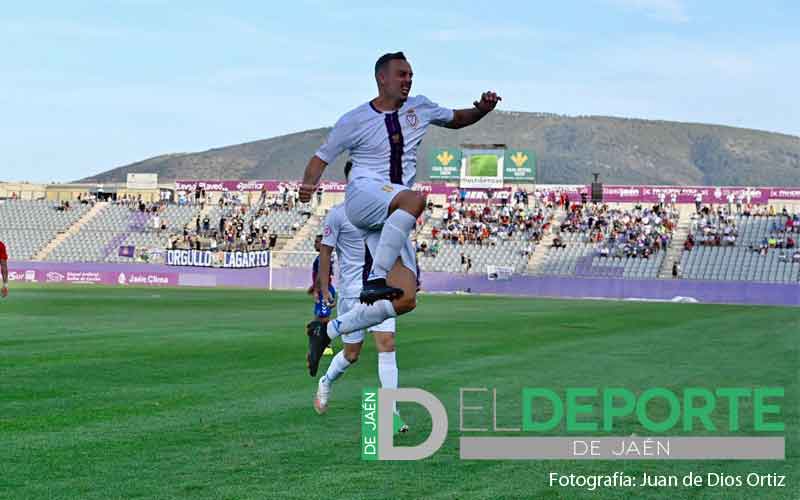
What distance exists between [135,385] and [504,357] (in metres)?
7.32

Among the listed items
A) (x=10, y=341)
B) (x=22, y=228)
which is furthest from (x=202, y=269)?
(x=10, y=341)

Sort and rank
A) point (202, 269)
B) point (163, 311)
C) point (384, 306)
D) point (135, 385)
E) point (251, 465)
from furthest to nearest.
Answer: point (202, 269) → point (163, 311) → point (135, 385) → point (384, 306) → point (251, 465)

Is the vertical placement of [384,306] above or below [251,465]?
above

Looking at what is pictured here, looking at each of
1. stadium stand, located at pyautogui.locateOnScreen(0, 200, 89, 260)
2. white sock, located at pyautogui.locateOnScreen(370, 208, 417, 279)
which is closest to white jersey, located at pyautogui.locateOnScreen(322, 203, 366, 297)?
white sock, located at pyautogui.locateOnScreen(370, 208, 417, 279)

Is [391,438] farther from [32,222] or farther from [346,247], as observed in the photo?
[32,222]

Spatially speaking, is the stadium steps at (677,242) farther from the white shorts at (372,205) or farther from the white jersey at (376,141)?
the white shorts at (372,205)

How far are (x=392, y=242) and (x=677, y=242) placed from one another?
64.3 metres

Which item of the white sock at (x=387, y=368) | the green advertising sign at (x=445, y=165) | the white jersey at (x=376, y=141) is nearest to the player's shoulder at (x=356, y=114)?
the white jersey at (x=376, y=141)

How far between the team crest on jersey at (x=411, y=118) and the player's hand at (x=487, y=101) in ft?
1.90

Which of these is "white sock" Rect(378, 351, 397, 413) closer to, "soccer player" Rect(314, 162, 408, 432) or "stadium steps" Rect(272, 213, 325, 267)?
"soccer player" Rect(314, 162, 408, 432)

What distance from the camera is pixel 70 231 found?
266 feet

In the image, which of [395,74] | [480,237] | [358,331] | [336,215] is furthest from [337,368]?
[480,237]

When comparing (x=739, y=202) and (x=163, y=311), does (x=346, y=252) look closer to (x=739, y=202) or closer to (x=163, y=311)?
(x=163, y=311)

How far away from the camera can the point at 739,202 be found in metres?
75.4
